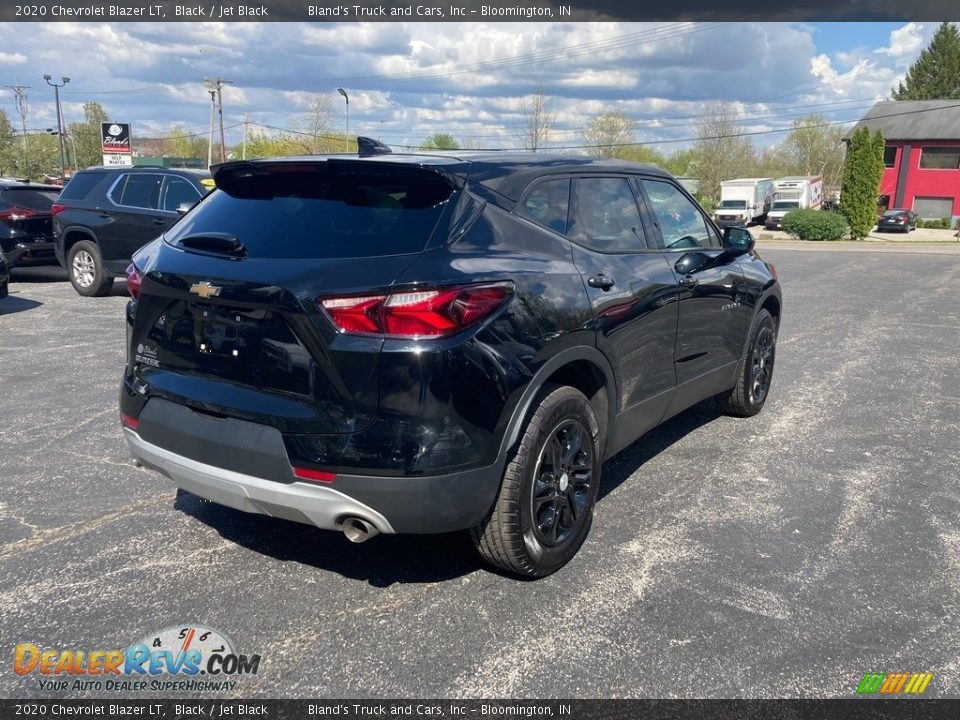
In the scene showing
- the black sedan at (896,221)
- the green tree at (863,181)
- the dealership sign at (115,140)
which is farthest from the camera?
the black sedan at (896,221)

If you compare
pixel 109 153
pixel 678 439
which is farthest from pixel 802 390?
pixel 109 153

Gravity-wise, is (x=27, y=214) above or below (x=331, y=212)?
below

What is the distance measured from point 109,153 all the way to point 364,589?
46.6 m

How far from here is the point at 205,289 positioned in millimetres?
3053

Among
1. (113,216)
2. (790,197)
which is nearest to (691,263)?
(113,216)

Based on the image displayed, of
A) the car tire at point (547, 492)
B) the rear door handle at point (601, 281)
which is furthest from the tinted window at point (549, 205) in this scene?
the car tire at point (547, 492)

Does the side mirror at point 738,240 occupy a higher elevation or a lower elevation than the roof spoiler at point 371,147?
lower

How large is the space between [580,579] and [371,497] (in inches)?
44.7

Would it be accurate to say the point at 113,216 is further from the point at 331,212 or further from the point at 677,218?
the point at 331,212

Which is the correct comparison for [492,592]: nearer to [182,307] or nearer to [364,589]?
[364,589]

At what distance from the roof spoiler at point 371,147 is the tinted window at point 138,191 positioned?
8.30m

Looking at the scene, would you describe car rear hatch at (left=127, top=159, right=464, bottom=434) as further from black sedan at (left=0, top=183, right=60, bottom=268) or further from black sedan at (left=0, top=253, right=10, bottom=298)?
black sedan at (left=0, top=183, right=60, bottom=268)

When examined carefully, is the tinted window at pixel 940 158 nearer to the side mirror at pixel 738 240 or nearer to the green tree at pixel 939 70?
the green tree at pixel 939 70

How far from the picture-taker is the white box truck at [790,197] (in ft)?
153
